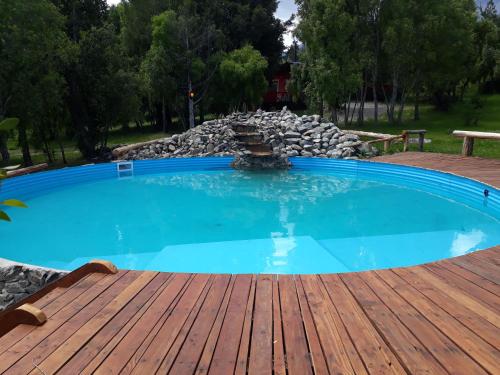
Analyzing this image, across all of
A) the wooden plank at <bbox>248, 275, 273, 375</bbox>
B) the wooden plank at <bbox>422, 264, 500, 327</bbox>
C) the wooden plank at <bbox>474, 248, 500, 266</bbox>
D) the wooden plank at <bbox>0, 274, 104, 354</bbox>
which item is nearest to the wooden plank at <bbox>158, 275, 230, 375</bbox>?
the wooden plank at <bbox>248, 275, 273, 375</bbox>

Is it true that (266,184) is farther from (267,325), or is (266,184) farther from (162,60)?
(162,60)

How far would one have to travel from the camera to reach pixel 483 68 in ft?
89.6

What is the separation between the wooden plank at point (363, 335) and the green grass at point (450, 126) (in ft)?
36.3

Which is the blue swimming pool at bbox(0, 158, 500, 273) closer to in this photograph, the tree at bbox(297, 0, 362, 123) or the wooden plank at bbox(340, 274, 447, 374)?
the wooden plank at bbox(340, 274, 447, 374)

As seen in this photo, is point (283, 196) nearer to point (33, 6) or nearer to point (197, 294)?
point (197, 294)

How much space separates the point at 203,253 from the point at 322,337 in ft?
12.5

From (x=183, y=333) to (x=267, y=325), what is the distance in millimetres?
608

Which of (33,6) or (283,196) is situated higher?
(33,6)

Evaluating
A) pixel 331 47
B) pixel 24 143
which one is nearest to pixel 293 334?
pixel 24 143

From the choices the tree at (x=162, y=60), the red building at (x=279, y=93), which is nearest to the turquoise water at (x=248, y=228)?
the tree at (x=162, y=60)

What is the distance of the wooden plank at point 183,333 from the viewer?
228cm

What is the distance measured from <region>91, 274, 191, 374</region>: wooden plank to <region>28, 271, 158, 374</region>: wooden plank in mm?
215

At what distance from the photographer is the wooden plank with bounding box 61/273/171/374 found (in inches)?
89.8

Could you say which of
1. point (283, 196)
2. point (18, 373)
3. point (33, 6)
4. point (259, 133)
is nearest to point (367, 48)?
point (259, 133)
